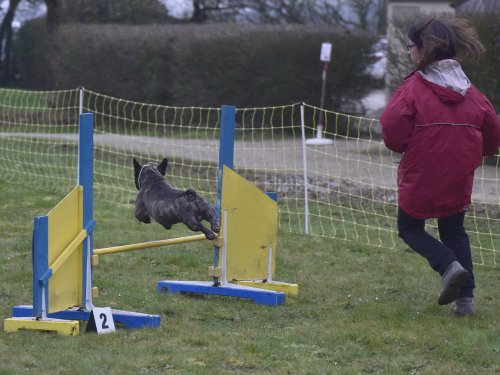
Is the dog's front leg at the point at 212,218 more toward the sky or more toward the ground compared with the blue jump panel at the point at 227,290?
more toward the sky

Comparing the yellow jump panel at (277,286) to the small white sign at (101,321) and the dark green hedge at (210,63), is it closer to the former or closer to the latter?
the small white sign at (101,321)

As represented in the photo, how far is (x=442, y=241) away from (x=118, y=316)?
183 centimetres

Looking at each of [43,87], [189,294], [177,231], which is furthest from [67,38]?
[189,294]

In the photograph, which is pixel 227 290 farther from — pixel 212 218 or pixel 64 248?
pixel 64 248

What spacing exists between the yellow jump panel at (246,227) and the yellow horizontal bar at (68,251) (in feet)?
3.31

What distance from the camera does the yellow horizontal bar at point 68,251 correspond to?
4.77 m

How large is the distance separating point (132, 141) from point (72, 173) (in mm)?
2467

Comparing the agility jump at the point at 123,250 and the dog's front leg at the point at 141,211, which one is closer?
the agility jump at the point at 123,250

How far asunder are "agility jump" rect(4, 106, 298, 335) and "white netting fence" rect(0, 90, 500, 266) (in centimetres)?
214

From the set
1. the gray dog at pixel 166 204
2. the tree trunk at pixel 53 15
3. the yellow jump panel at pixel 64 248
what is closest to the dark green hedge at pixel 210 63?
the tree trunk at pixel 53 15

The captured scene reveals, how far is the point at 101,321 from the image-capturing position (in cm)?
486

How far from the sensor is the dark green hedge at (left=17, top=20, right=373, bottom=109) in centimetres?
1750

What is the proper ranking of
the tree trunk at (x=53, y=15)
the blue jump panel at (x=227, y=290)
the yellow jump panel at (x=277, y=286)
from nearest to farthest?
the blue jump panel at (x=227, y=290), the yellow jump panel at (x=277, y=286), the tree trunk at (x=53, y=15)

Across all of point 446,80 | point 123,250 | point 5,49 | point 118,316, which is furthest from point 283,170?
point 5,49
